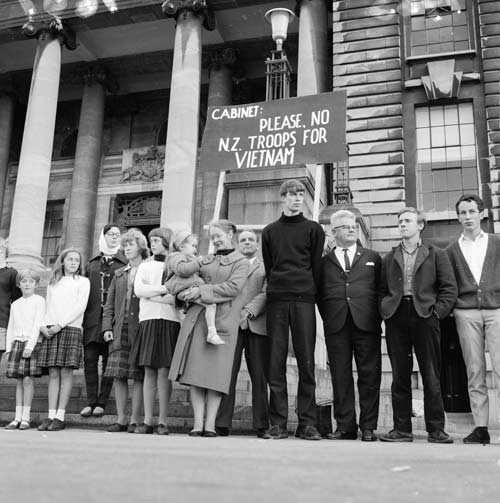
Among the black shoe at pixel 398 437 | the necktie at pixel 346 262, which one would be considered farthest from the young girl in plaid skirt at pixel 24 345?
the black shoe at pixel 398 437

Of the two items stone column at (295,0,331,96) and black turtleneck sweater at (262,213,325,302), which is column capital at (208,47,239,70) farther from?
black turtleneck sweater at (262,213,325,302)

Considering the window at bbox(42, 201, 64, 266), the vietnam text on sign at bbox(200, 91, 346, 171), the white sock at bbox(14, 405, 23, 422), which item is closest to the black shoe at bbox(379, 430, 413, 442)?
the white sock at bbox(14, 405, 23, 422)

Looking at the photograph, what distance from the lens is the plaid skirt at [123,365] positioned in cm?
608

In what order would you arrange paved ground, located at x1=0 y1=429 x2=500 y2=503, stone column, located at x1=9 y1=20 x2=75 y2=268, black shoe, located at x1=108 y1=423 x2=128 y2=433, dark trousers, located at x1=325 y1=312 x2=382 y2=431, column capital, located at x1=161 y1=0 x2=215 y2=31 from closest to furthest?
paved ground, located at x1=0 y1=429 x2=500 y2=503, dark trousers, located at x1=325 y1=312 x2=382 y2=431, black shoe, located at x1=108 y1=423 x2=128 y2=433, stone column, located at x1=9 y1=20 x2=75 y2=268, column capital, located at x1=161 y1=0 x2=215 y2=31

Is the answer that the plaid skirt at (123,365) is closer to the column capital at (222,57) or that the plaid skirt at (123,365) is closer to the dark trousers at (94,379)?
the dark trousers at (94,379)

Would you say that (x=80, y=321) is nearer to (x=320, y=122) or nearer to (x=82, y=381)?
(x=82, y=381)

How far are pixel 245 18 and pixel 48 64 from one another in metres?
6.61

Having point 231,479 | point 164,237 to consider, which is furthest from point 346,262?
point 231,479

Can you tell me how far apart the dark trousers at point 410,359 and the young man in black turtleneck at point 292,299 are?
755 millimetres

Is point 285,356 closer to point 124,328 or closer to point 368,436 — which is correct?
point 368,436

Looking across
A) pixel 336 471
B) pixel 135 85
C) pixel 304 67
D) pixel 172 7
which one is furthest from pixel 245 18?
pixel 336 471

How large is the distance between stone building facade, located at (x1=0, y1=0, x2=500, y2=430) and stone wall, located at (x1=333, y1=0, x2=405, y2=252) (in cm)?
4

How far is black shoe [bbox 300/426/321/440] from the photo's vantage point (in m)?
5.15

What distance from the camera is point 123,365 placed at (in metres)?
6.25
